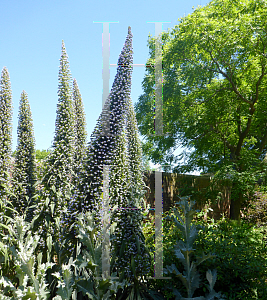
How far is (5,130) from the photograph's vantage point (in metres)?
2.59

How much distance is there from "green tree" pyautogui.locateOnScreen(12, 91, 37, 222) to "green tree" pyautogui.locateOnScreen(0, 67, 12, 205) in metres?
0.18

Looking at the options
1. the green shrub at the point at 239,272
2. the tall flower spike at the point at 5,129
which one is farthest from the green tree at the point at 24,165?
the green shrub at the point at 239,272

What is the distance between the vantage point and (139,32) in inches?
106

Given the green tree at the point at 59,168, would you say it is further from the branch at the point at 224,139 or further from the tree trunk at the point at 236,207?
the tree trunk at the point at 236,207

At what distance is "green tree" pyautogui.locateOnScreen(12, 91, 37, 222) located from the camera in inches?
107

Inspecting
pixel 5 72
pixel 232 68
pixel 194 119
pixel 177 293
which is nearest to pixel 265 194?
pixel 194 119

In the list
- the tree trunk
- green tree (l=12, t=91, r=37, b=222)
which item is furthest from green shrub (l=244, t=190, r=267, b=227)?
green tree (l=12, t=91, r=37, b=222)

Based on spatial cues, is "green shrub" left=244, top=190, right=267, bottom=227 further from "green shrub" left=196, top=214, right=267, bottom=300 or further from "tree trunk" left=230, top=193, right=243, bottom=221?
"green shrub" left=196, top=214, right=267, bottom=300

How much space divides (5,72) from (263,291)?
3113 millimetres

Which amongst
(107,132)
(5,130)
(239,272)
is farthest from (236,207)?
(5,130)

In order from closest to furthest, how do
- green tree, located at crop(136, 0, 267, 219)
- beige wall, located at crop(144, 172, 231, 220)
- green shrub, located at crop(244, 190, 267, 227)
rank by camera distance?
beige wall, located at crop(144, 172, 231, 220), green tree, located at crop(136, 0, 267, 219), green shrub, located at crop(244, 190, 267, 227)

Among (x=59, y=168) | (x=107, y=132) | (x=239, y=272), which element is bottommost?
(x=239, y=272)

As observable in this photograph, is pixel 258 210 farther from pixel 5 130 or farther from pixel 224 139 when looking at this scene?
pixel 5 130

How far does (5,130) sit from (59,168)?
629mm
